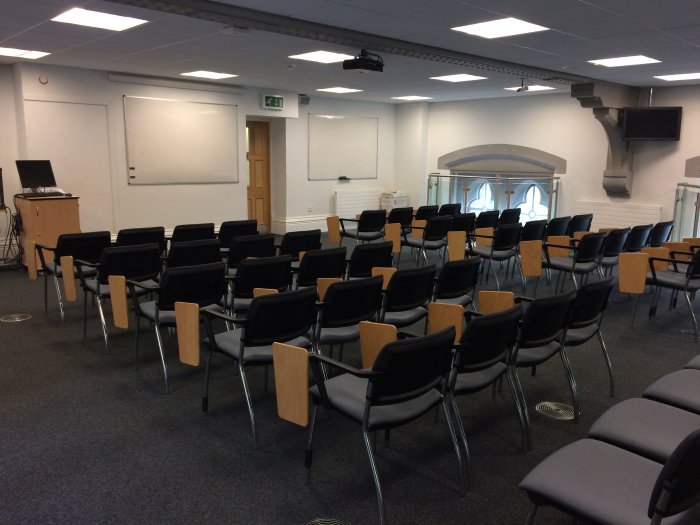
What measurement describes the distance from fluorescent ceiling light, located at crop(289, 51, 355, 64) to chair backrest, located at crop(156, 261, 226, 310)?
3984 millimetres

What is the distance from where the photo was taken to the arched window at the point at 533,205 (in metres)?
12.2

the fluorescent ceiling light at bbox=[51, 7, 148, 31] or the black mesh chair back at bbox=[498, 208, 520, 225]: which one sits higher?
the fluorescent ceiling light at bbox=[51, 7, 148, 31]

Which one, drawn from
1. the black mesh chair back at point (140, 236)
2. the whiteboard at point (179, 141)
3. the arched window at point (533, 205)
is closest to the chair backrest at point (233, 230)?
the black mesh chair back at point (140, 236)

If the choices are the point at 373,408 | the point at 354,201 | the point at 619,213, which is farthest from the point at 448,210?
the point at 373,408

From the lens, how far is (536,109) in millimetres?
11672

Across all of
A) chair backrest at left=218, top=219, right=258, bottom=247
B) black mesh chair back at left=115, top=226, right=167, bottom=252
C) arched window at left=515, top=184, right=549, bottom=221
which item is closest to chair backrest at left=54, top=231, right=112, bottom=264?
black mesh chair back at left=115, top=226, right=167, bottom=252

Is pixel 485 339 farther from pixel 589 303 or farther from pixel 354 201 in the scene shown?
pixel 354 201

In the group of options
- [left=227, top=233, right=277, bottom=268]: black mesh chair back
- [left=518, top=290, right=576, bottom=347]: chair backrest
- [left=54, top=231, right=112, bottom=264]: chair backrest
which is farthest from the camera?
[left=227, top=233, right=277, bottom=268]: black mesh chair back

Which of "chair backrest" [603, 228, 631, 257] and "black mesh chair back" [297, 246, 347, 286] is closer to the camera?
"black mesh chair back" [297, 246, 347, 286]

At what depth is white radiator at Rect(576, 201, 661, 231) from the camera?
33.4 feet

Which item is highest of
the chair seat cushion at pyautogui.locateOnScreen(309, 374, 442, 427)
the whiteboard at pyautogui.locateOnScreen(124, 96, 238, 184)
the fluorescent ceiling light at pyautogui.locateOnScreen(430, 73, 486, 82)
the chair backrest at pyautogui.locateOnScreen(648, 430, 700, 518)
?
the fluorescent ceiling light at pyautogui.locateOnScreen(430, 73, 486, 82)

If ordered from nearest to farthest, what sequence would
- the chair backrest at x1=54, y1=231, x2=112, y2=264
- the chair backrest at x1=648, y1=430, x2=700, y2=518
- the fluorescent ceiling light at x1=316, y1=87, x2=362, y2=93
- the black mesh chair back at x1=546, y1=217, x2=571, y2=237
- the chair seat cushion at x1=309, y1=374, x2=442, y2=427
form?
the chair backrest at x1=648, y1=430, x2=700, y2=518
the chair seat cushion at x1=309, y1=374, x2=442, y2=427
the chair backrest at x1=54, y1=231, x2=112, y2=264
the black mesh chair back at x1=546, y1=217, x2=571, y2=237
the fluorescent ceiling light at x1=316, y1=87, x2=362, y2=93

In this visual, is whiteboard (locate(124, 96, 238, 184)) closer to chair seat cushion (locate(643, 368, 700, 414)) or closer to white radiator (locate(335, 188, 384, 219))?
white radiator (locate(335, 188, 384, 219))

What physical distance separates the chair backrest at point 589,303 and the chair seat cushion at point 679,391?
0.70m
